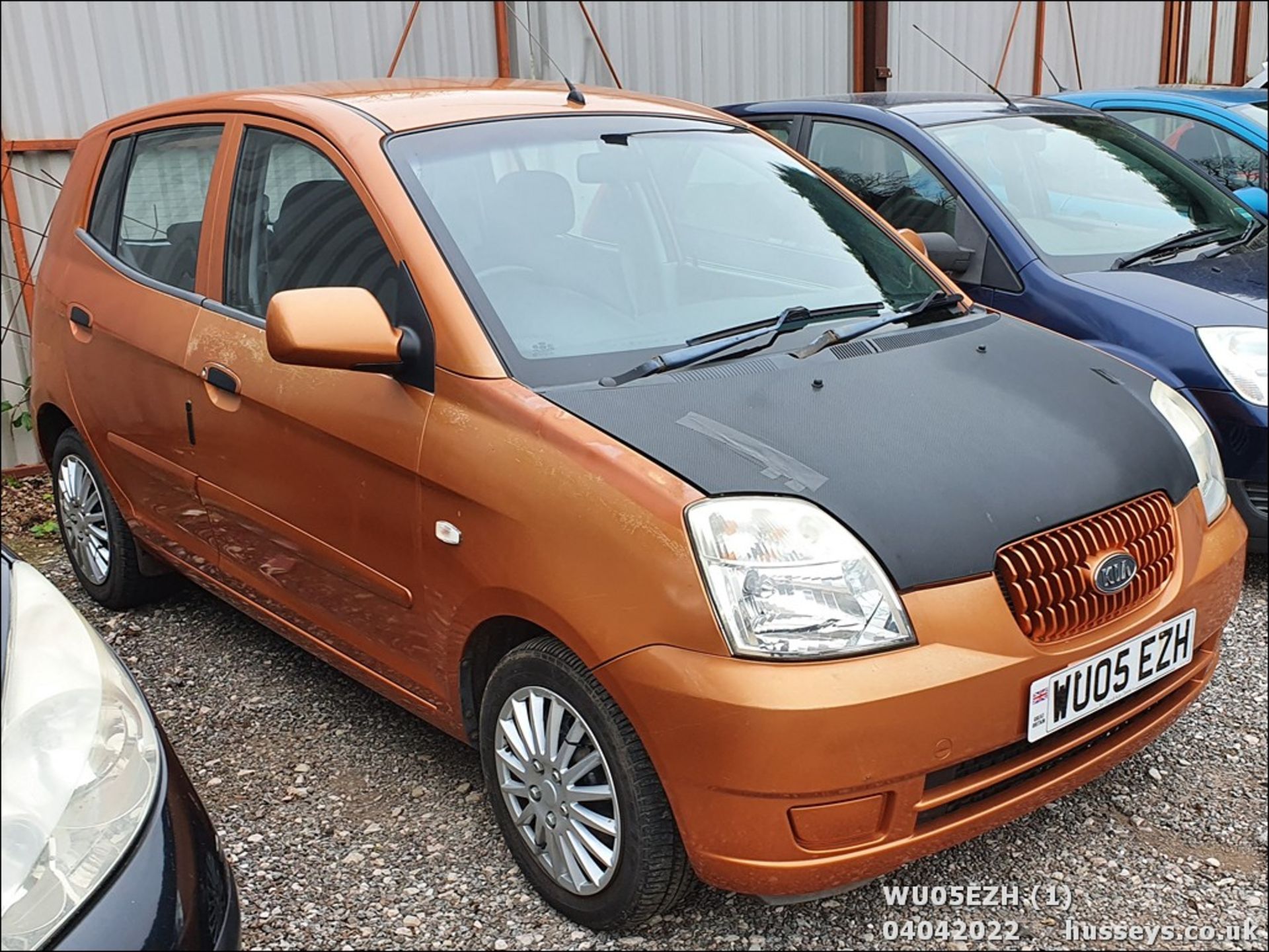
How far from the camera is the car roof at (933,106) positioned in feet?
15.9

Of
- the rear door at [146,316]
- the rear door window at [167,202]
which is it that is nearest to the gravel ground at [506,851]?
the rear door at [146,316]

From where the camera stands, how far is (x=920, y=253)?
3346mm

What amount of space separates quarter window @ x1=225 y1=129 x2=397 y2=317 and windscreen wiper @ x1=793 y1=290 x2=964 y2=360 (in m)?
0.93

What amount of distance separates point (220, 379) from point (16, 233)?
337 centimetres

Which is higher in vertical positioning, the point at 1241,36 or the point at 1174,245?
the point at 1241,36

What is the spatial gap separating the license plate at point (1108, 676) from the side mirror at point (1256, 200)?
305 cm

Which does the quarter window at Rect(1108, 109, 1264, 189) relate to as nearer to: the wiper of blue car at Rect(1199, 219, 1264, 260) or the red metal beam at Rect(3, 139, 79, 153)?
the wiper of blue car at Rect(1199, 219, 1264, 260)

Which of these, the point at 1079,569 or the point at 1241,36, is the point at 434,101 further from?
the point at 1241,36

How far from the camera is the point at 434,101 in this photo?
3.06m

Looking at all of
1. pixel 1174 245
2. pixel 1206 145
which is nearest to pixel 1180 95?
pixel 1206 145

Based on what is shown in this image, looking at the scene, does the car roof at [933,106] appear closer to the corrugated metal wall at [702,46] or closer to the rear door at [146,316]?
the corrugated metal wall at [702,46]

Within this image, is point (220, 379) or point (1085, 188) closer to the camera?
point (220, 379)

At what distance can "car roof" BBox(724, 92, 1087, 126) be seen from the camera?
4.86m

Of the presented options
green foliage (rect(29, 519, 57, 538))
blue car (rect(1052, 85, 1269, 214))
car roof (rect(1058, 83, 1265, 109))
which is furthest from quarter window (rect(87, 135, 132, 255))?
car roof (rect(1058, 83, 1265, 109))
